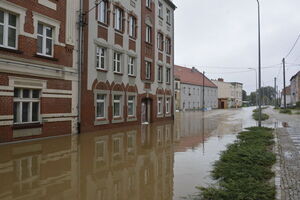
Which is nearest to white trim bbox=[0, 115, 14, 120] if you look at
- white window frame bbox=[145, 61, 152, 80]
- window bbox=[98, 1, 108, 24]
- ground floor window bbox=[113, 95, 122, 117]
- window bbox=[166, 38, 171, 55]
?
ground floor window bbox=[113, 95, 122, 117]

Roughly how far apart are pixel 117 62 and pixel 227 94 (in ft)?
253

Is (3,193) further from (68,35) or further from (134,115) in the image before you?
(134,115)

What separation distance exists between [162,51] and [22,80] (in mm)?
17625

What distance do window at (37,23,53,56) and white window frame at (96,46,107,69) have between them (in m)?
3.93

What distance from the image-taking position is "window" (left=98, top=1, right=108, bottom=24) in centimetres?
1812

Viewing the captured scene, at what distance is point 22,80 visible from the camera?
12.4m

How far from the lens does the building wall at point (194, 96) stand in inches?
2325

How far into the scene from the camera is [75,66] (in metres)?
15.8

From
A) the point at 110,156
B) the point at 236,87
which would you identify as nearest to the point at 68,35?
the point at 110,156

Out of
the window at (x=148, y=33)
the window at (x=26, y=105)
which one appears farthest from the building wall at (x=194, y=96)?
the window at (x=26, y=105)

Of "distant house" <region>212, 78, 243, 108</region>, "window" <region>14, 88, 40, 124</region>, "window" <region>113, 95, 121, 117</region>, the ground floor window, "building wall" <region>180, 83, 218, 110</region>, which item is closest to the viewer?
"window" <region>14, 88, 40, 124</region>

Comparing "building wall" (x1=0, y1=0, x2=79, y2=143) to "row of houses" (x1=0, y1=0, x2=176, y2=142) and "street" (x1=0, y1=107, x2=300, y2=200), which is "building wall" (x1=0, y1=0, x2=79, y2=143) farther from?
"street" (x1=0, y1=107, x2=300, y2=200)

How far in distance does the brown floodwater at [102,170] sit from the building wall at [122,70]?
5.40 metres

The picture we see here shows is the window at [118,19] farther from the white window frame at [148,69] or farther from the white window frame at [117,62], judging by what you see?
the white window frame at [148,69]
